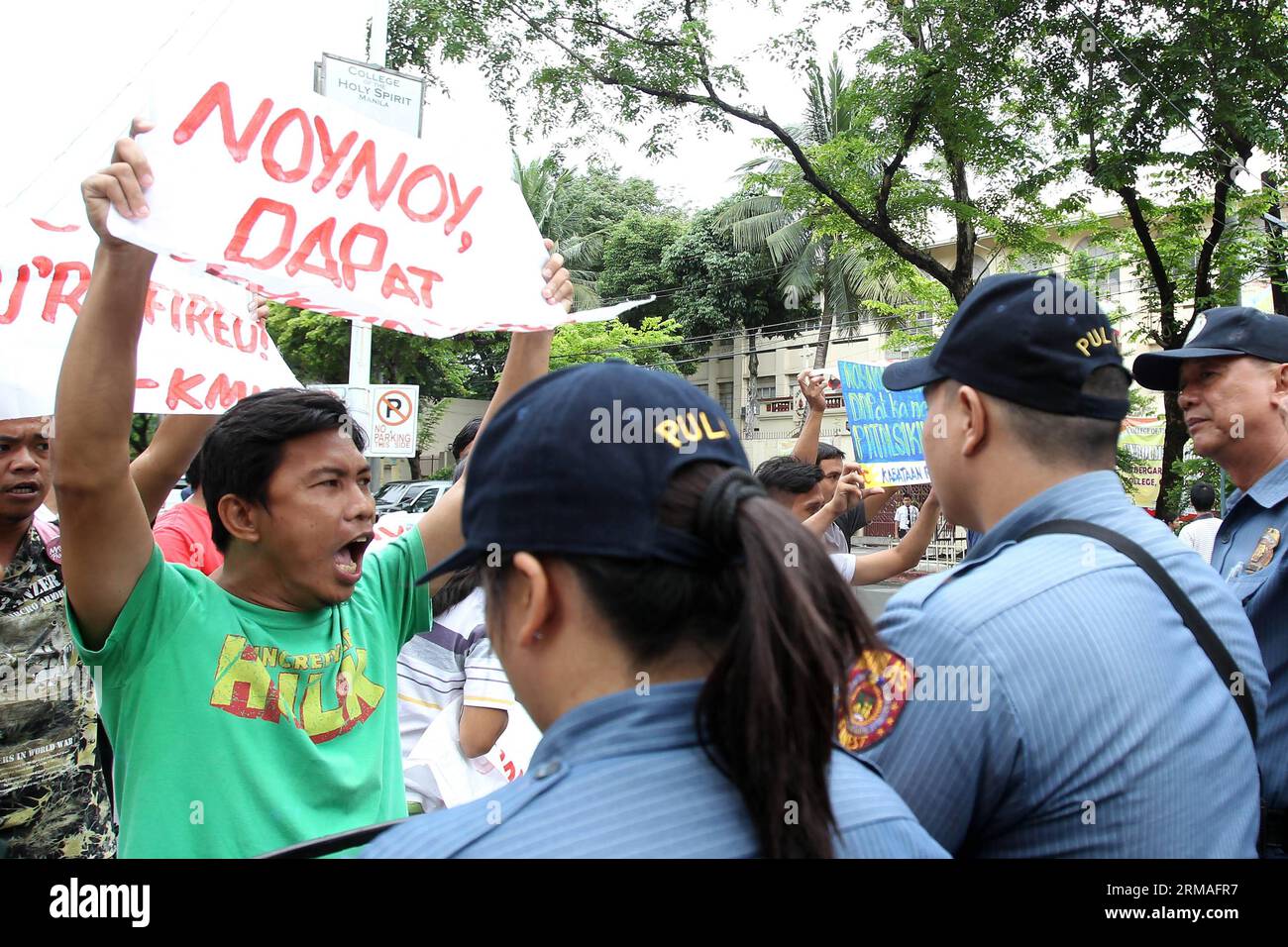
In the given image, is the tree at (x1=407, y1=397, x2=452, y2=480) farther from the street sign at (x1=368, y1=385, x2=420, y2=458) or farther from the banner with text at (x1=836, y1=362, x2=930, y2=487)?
the banner with text at (x1=836, y1=362, x2=930, y2=487)

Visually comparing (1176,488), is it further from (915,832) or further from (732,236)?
(732,236)

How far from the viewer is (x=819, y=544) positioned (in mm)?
1095

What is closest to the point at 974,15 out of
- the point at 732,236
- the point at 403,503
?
the point at 403,503

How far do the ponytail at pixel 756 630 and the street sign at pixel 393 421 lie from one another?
954 cm

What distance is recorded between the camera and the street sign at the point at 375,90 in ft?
18.8

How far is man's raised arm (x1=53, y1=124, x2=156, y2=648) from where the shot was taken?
170 cm

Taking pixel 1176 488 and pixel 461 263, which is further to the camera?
pixel 1176 488

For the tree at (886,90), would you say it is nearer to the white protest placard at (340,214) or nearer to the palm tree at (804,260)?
the white protest placard at (340,214)

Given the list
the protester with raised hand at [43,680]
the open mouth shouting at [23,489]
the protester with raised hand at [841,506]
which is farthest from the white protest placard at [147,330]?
the protester with raised hand at [841,506]

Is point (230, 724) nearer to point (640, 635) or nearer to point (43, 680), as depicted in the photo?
point (640, 635)

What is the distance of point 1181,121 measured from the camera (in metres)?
8.05

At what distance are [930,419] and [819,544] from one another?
900mm

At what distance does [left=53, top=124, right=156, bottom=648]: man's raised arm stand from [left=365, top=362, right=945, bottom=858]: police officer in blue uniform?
920 millimetres

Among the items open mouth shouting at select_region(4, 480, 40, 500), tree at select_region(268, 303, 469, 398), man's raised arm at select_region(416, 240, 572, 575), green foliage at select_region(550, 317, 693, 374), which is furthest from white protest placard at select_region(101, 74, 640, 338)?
green foliage at select_region(550, 317, 693, 374)
